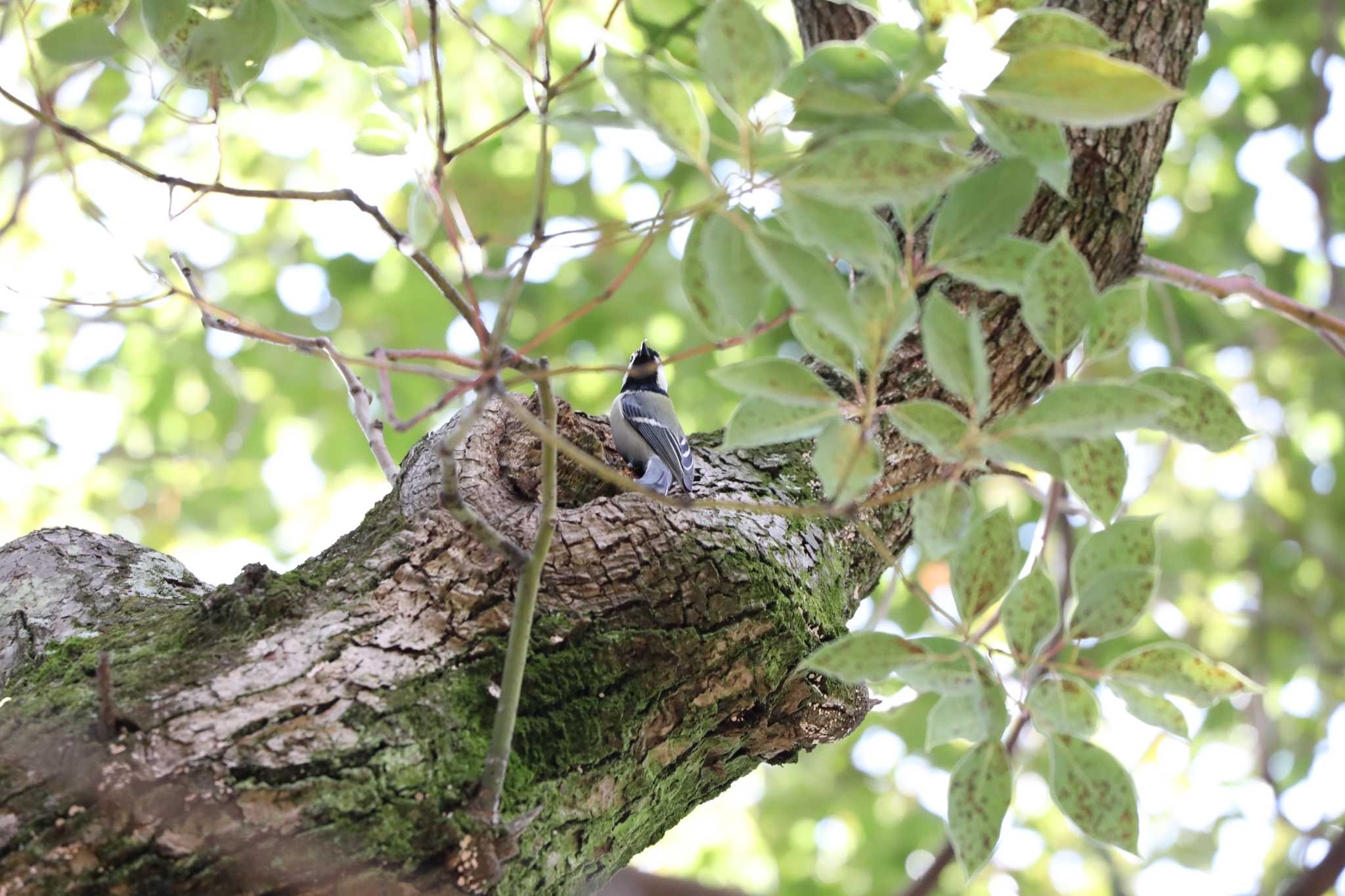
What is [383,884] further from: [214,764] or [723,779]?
[723,779]

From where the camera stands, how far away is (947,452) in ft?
3.27

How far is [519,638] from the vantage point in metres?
1.09

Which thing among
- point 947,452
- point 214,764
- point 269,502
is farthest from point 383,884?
point 269,502

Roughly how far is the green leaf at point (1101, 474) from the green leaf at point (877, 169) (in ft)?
1.17

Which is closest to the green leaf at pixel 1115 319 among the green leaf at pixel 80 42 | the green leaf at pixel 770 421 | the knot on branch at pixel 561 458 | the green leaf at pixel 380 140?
the green leaf at pixel 770 421

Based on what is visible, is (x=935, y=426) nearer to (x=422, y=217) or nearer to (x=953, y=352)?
(x=953, y=352)

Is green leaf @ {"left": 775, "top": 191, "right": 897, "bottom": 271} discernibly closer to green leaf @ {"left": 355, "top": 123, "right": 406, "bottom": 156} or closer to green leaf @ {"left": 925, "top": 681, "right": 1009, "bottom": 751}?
green leaf @ {"left": 925, "top": 681, "right": 1009, "bottom": 751}

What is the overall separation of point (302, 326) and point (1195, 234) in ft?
12.4

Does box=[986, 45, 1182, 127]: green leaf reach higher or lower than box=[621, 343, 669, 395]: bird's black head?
lower

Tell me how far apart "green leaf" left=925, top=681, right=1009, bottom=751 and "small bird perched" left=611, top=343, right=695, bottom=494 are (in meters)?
1.37

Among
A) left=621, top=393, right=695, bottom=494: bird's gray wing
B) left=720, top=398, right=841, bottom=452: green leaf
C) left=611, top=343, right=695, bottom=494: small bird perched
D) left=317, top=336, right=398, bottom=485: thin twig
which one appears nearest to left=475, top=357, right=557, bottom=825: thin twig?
left=720, top=398, right=841, bottom=452: green leaf

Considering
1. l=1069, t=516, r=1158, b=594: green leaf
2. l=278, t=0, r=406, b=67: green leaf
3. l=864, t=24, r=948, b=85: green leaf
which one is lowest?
l=1069, t=516, r=1158, b=594: green leaf

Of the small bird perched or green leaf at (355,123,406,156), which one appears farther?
the small bird perched

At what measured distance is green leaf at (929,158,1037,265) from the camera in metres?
0.98
